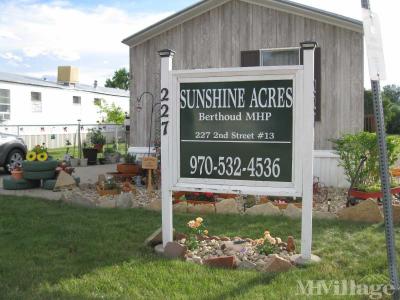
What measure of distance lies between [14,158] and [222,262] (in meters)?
8.81

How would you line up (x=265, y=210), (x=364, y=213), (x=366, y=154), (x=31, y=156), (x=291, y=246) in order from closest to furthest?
(x=291, y=246) → (x=364, y=213) → (x=265, y=210) → (x=366, y=154) → (x=31, y=156)

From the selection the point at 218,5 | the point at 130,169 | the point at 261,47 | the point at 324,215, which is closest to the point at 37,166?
the point at 130,169

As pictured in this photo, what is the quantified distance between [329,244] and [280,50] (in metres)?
5.08

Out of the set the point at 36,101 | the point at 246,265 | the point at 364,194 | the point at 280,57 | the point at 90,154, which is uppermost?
the point at 36,101

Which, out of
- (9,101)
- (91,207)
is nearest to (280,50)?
(91,207)

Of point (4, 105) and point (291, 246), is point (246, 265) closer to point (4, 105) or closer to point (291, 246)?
point (291, 246)

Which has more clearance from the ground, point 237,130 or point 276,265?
point 237,130

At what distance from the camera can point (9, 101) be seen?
824 inches

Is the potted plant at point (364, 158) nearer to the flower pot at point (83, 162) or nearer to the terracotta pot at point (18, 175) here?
the terracotta pot at point (18, 175)

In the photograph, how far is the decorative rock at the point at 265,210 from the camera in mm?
6320

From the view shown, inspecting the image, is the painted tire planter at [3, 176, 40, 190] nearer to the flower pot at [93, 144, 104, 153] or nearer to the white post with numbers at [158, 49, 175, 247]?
the white post with numbers at [158, 49, 175, 247]

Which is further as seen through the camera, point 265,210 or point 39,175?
point 39,175

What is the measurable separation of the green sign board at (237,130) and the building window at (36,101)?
1952cm

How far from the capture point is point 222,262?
4.27 m
